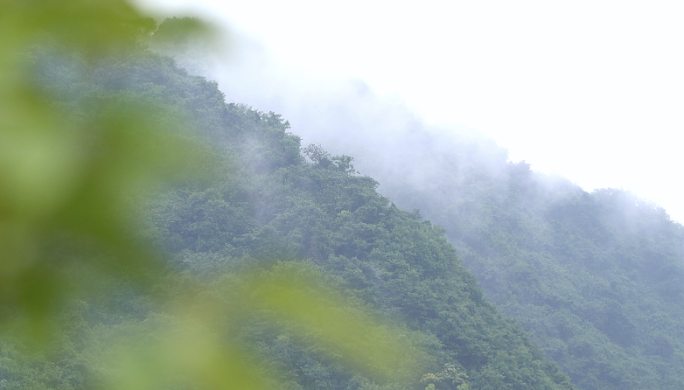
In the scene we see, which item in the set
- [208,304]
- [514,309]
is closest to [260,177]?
[208,304]

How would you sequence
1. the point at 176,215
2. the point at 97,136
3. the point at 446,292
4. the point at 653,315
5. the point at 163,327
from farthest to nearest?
the point at 653,315 → the point at 446,292 → the point at 176,215 → the point at 163,327 → the point at 97,136

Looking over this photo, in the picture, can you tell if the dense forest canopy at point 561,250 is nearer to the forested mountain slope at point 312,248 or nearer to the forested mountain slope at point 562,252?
the forested mountain slope at point 562,252

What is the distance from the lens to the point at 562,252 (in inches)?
803

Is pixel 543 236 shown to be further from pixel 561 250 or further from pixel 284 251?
pixel 284 251

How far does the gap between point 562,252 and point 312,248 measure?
11.0 m

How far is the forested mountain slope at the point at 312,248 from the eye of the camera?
9.45m

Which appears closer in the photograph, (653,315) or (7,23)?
(7,23)

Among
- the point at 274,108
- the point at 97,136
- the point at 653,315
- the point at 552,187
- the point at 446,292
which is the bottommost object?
the point at 97,136

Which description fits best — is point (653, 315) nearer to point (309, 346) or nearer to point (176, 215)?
point (309, 346)

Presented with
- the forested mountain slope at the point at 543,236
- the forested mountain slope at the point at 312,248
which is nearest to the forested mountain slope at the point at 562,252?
the forested mountain slope at the point at 543,236

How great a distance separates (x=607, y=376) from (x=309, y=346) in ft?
31.8

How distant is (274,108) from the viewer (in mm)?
19688

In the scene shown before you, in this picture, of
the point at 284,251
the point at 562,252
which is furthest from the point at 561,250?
the point at 284,251

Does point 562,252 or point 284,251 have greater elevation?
point 562,252
